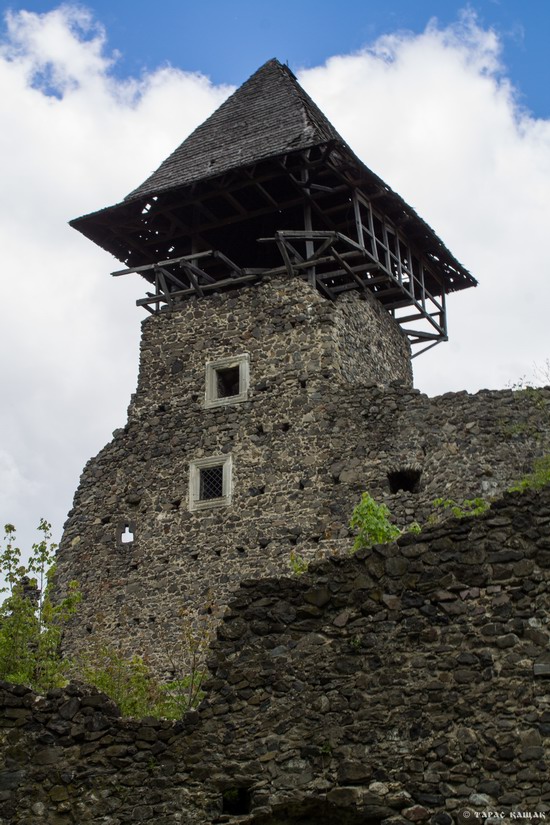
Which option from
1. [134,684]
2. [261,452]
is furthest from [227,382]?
[134,684]

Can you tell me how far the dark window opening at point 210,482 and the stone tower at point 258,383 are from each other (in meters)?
0.02

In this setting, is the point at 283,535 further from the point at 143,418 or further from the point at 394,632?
the point at 394,632

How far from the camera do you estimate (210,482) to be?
60.8 feet

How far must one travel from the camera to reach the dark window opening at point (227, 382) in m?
19.4

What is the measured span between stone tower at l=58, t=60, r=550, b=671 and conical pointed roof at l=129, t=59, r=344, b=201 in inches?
2.4

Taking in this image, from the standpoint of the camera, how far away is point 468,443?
55.5 ft

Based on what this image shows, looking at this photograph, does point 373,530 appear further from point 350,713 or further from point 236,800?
point 236,800

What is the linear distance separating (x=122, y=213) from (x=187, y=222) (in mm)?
1165

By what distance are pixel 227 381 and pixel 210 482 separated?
191 centimetres

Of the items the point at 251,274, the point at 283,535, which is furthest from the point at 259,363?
the point at 283,535

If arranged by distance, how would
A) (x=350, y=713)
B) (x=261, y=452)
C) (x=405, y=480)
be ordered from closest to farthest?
(x=350, y=713)
(x=405, y=480)
(x=261, y=452)

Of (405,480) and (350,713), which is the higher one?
(405,480)

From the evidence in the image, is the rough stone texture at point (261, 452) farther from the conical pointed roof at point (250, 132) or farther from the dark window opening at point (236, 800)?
the dark window opening at point (236, 800)

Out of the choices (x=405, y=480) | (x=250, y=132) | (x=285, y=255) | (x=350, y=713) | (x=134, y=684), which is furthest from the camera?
(x=250, y=132)
